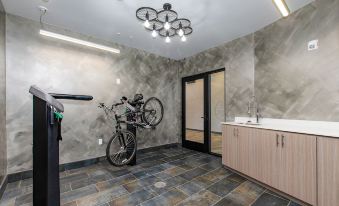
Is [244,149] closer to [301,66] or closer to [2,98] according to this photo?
[301,66]

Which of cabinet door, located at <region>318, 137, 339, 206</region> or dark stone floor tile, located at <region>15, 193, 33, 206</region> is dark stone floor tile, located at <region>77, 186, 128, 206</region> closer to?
dark stone floor tile, located at <region>15, 193, 33, 206</region>

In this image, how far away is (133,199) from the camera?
2.27m

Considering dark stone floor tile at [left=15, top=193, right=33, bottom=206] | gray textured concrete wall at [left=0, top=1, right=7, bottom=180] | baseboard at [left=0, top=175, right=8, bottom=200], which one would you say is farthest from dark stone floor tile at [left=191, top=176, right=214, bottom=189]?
gray textured concrete wall at [left=0, top=1, right=7, bottom=180]

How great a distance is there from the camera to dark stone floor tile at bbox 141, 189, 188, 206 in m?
2.17

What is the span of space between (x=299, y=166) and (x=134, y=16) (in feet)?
11.9

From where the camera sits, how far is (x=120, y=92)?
4.16 meters

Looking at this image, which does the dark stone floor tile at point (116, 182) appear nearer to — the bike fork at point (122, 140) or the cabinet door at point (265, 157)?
the bike fork at point (122, 140)

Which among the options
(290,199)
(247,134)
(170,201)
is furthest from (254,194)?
(170,201)

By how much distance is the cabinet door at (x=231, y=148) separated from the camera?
3150mm

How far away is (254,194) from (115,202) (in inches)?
82.5

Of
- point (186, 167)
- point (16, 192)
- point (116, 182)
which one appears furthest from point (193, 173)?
point (16, 192)

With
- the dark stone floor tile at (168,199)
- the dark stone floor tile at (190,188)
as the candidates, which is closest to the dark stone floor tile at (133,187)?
the dark stone floor tile at (168,199)

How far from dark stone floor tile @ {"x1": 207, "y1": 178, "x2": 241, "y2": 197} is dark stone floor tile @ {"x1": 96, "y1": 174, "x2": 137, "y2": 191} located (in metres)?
1.43

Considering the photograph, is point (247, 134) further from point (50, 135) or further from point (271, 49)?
point (50, 135)
